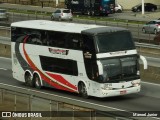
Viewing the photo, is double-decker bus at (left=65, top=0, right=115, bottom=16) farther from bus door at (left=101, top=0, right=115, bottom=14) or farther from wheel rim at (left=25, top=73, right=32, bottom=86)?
wheel rim at (left=25, top=73, right=32, bottom=86)

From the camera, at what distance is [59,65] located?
89.6ft

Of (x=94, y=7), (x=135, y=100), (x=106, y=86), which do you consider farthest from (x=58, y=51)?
(x=94, y=7)

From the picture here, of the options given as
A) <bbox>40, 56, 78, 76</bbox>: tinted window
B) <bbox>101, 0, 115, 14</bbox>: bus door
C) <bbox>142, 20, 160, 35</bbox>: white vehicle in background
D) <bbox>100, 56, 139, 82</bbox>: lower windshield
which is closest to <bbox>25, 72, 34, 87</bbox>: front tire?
<bbox>40, 56, 78, 76</bbox>: tinted window

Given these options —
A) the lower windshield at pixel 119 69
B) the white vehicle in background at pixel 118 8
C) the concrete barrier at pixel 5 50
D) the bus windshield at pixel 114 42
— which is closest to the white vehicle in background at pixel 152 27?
the concrete barrier at pixel 5 50

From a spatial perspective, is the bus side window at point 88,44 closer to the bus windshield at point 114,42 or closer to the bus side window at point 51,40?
the bus windshield at point 114,42

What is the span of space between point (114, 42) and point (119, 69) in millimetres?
1283

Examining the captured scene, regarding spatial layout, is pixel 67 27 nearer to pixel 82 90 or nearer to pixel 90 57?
pixel 90 57

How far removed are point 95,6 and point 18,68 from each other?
45.9 m

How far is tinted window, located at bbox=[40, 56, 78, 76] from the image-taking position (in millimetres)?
26391

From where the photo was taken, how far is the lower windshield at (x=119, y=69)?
80.8 feet

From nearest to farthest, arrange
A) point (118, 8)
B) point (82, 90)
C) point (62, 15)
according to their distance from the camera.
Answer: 1. point (82, 90)
2. point (62, 15)
3. point (118, 8)

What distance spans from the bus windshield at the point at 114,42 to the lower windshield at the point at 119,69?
1.59ft

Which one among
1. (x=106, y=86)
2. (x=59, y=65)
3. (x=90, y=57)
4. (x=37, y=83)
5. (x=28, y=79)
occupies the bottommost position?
(x=37, y=83)

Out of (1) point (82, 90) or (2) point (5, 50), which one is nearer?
(1) point (82, 90)
